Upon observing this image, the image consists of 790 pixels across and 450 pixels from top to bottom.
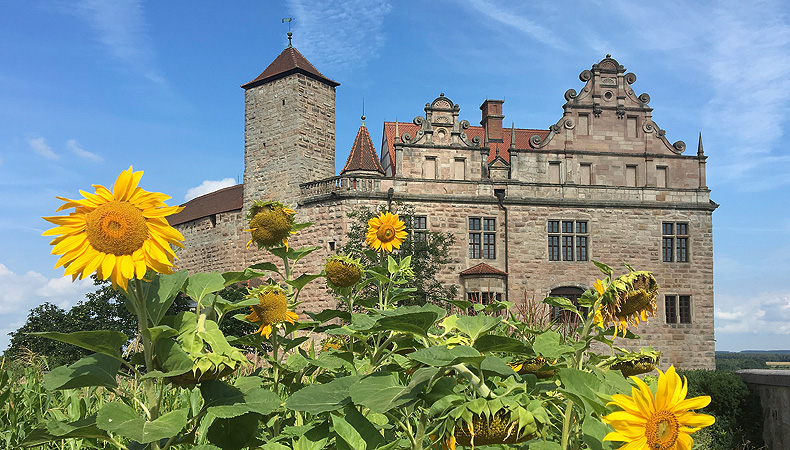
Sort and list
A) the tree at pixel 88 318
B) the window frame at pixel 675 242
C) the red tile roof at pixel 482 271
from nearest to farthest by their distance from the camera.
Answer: the tree at pixel 88 318, the red tile roof at pixel 482 271, the window frame at pixel 675 242

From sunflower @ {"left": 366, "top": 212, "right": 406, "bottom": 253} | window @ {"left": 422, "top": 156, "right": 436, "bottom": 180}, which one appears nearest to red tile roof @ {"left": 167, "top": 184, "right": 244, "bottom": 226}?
window @ {"left": 422, "top": 156, "right": 436, "bottom": 180}

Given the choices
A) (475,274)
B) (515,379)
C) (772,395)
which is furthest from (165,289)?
(475,274)

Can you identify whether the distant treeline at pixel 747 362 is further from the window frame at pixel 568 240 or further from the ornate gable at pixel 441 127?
the ornate gable at pixel 441 127

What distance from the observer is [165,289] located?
1422mm

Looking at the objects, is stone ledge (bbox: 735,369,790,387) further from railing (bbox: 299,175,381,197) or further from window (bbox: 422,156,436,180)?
railing (bbox: 299,175,381,197)

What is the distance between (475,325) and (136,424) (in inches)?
31.0

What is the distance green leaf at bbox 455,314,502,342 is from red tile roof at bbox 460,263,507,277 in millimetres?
19118

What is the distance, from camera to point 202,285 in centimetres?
157

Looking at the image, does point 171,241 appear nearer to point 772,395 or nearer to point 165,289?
point 165,289

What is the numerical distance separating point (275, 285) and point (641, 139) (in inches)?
882

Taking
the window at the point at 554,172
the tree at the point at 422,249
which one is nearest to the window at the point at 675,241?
the window at the point at 554,172

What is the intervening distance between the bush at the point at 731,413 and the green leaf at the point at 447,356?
8.33 metres

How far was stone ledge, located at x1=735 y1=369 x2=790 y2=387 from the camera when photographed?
25.4 feet

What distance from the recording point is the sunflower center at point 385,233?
3.79 meters
